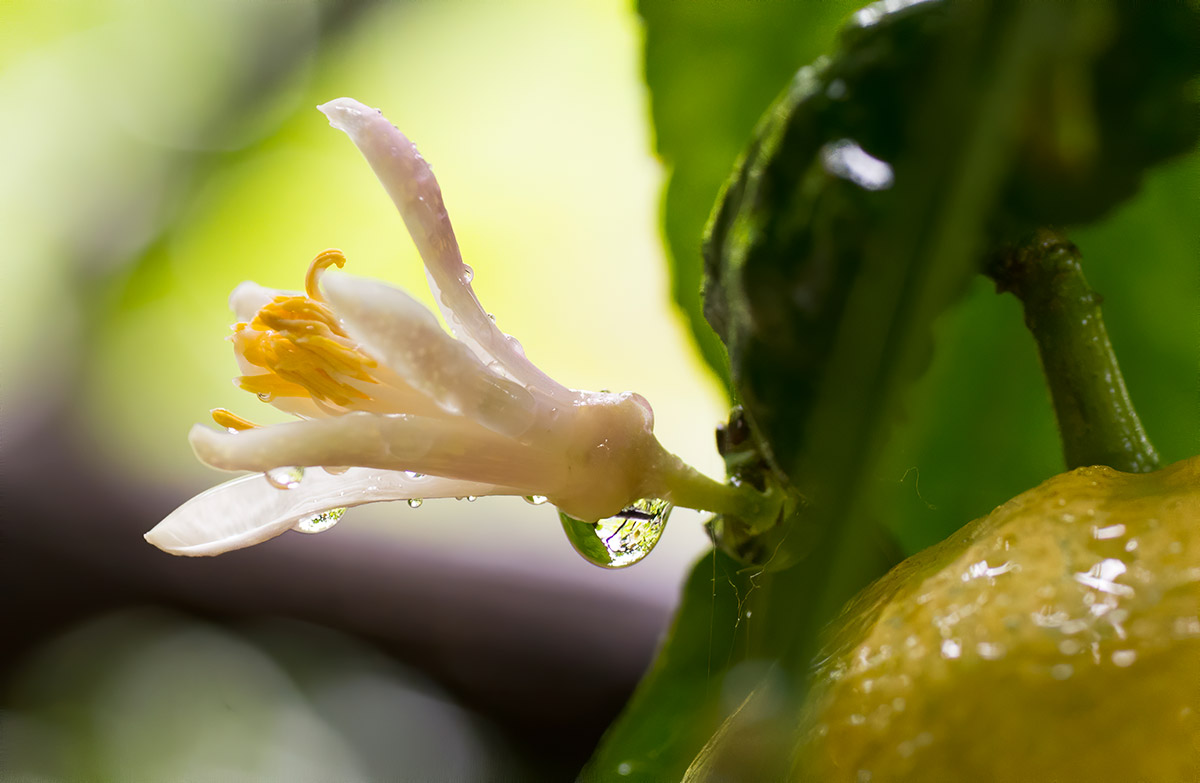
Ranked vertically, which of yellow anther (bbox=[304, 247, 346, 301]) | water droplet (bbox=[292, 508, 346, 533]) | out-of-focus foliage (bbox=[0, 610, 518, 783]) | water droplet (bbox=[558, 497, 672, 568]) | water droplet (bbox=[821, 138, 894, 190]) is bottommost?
out-of-focus foliage (bbox=[0, 610, 518, 783])

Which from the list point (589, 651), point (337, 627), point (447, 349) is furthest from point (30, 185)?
point (447, 349)

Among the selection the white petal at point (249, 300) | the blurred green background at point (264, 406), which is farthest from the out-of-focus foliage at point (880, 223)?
the blurred green background at point (264, 406)

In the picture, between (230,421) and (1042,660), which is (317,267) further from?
(1042,660)

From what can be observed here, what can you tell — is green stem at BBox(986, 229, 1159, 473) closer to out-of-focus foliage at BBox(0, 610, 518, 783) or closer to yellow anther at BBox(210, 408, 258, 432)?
yellow anther at BBox(210, 408, 258, 432)

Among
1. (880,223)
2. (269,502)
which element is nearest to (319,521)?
(269,502)

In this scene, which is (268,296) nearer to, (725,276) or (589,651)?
(725,276)

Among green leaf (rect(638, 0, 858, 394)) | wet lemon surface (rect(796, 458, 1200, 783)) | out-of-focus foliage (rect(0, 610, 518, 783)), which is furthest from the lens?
out-of-focus foliage (rect(0, 610, 518, 783))

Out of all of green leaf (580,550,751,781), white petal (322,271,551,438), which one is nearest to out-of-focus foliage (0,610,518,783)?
green leaf (580,550,751,781)
